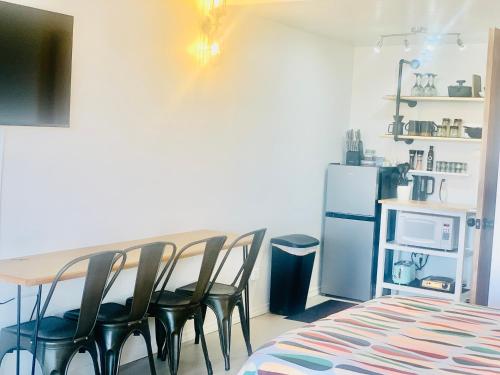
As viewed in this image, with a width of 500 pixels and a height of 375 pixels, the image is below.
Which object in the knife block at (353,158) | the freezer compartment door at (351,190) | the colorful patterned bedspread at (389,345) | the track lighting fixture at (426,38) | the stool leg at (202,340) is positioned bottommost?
the stool leg at (202,340)

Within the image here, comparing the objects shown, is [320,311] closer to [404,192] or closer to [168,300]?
[404,192]

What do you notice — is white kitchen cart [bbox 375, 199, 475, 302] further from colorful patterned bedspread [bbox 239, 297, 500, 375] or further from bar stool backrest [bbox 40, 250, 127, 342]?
bar stool backrest [bbox 40, 250, 127, 342]

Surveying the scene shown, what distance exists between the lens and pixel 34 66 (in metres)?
3.44

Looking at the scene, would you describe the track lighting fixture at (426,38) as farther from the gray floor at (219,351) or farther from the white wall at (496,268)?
the gray floor at (219,351)

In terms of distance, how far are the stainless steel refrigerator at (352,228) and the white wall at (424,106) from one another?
49 centimetres

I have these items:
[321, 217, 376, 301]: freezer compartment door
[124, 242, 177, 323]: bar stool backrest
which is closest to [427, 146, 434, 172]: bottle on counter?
[321, 217, 376, 301]: freezer compartment door

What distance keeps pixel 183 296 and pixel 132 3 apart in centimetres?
177

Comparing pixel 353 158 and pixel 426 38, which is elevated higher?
pixel 426 38

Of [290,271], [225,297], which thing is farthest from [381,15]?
[225,297]

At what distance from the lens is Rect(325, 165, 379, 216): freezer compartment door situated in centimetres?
602

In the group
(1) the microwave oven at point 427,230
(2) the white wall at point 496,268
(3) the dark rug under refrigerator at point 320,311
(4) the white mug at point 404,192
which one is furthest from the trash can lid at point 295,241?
(2) the white wall at point 496,268

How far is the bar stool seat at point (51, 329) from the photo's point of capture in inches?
123

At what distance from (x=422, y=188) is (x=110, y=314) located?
354cm

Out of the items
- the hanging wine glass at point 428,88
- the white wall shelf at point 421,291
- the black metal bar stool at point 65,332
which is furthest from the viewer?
the hanging wine glass at point 428,88
